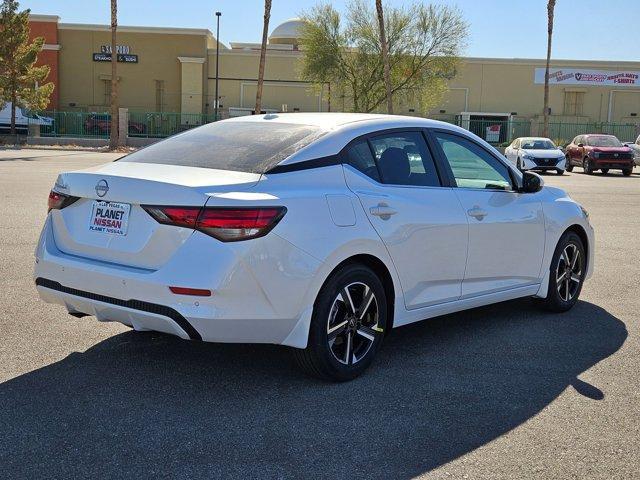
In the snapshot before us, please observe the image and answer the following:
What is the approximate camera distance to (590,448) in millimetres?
3844

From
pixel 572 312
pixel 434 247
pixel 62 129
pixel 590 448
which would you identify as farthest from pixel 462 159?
pixel 62 129

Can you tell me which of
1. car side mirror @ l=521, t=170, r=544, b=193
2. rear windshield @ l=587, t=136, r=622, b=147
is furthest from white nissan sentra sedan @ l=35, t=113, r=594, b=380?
rear windshield @ l=587, t=136, r=622, b=147

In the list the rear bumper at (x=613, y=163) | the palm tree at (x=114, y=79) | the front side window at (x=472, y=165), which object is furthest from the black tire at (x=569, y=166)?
the front side window at (x=472, y=165)

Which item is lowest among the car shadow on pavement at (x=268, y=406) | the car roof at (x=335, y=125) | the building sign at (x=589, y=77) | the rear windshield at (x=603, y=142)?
the car shadow on pavement at (x=268, y=406)

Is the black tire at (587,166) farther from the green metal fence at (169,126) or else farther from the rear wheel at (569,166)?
the green metal fence at (169,126)

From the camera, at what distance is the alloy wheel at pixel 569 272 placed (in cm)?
658

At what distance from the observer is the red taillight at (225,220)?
159 inches

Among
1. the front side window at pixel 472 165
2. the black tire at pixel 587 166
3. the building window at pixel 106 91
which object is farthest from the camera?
the building window at pixel 106 91

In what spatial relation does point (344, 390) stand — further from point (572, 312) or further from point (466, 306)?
point (572, 312)

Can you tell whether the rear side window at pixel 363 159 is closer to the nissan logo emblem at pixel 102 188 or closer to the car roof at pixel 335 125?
the car roof at pixel 335 125

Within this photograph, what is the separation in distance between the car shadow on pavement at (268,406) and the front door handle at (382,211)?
3.36ft

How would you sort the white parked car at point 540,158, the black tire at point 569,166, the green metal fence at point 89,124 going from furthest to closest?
1. the green metal fence at point 89,124
2. the black tire at point 569,166
3. the white parked car at point 540,158

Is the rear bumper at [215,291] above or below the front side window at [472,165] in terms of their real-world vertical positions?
below

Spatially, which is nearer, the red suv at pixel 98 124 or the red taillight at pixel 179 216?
the red taillight at pixel 179 216
